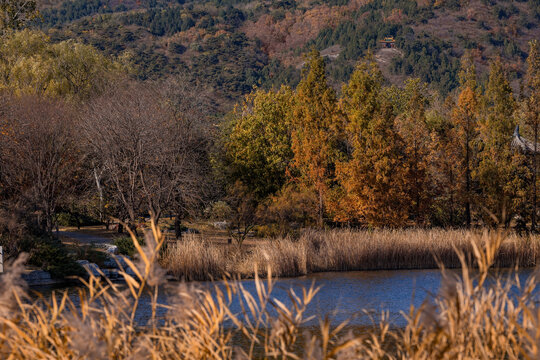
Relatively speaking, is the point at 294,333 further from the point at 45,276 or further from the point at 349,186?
the point at 349,186

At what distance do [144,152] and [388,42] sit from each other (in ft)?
243

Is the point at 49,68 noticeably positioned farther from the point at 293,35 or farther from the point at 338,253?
the point at 293,35

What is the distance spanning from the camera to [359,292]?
54.7 ft

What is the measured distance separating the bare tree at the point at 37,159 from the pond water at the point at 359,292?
6212mm

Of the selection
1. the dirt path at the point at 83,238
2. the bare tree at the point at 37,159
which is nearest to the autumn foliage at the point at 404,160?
the dirt path at the point at 83,238

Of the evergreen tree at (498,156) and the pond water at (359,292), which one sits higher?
the evergreen tree at (498,156)

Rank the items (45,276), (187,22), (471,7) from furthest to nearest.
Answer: (471,7) → (187,22) → (45,276)

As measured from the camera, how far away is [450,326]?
147 inches

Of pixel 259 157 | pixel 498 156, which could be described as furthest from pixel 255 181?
pixel 498 156

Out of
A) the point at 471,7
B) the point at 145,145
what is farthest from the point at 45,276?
the point at 471,7

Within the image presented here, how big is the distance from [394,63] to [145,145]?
2591 inches

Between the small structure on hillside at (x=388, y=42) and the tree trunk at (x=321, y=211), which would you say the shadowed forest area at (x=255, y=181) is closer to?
the tree trunk at (x=321, y=211)

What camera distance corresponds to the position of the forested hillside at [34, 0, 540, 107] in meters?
84.2

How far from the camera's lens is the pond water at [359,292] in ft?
46.3
